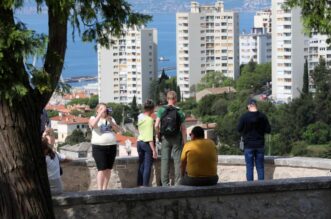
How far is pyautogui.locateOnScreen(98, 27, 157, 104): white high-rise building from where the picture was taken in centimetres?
16025

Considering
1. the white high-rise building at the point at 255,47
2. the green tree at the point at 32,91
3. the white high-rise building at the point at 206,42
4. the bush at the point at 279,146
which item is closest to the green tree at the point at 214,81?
the white high-rise building at the point at 206,42

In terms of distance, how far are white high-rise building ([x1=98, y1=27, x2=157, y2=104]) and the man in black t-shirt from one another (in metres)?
149

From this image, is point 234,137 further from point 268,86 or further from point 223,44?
point 223,44

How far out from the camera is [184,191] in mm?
8031

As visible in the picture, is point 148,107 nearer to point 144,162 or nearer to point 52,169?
point 144,162

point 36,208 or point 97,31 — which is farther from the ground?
point 97,31

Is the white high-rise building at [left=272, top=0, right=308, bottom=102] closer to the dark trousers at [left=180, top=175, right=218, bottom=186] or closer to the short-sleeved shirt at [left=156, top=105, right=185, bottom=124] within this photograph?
the short-sleeved shirt at [left=156, top=105, right=185, bottom=124]

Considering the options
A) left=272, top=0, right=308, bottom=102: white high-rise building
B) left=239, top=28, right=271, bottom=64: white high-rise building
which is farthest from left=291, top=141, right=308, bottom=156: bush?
left=239, top=28, right=271, bottom=64: white high-rise building

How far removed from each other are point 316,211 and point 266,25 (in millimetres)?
190031

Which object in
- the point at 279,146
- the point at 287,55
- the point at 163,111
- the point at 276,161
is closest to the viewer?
the point at 163,111

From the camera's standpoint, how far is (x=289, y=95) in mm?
132375

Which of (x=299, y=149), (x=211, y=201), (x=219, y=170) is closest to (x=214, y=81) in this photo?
(x=299, y=149)

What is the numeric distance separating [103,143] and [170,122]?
0.77 m

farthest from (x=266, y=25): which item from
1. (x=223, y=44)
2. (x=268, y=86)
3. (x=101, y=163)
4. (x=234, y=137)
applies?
(x=101, y=163)
